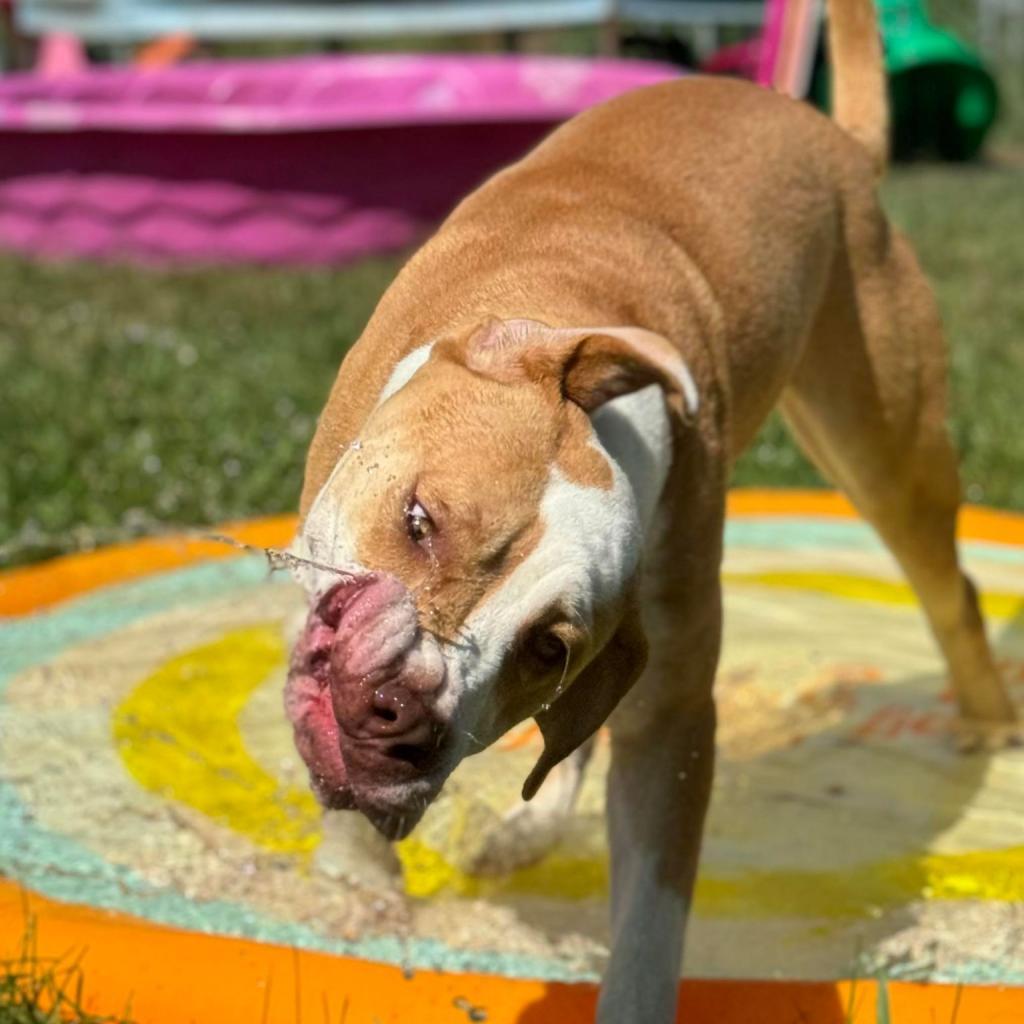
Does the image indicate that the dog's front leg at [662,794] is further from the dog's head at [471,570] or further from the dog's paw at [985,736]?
the dog's paw at [985,736]

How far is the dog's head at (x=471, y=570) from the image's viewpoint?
6.76 feet

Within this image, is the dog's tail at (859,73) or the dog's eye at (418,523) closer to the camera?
the dog's eye at (418,523)

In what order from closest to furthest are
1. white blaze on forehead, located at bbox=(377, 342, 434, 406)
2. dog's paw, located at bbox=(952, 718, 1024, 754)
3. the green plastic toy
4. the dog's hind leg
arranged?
white blaze on forehead, located at bbox=(377, 342, 434, 406), the dog's hind leg, dog's paw, located at bbox=(952, 718, 1024, 754), the green plastic toy

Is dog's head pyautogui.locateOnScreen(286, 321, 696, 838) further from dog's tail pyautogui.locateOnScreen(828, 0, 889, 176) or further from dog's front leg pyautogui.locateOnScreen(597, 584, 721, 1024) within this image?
dog's tail pyautogui.locateOnScreen(828, 0, 889, 176)

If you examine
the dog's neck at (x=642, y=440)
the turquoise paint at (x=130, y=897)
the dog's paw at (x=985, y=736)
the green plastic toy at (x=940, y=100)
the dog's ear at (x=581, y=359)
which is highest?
the dog's ear at (x=581, y=359)

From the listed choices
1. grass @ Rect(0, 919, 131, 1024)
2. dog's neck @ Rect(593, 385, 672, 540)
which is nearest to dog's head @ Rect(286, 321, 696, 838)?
dog's neck @ Rect(593, 385, 672, 540)

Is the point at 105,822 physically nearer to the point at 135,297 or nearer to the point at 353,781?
the point at 353,781

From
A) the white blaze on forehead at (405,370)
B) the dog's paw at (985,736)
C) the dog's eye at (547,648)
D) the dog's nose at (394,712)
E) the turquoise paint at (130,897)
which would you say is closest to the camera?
the dog's nose at (394,712)

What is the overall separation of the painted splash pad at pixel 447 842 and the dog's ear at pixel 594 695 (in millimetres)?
540

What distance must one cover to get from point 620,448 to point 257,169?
320 inches

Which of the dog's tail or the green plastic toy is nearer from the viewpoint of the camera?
the dog's tail

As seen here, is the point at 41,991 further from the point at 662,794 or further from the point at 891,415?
the point at 891,415

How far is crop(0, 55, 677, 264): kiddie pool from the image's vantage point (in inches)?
398

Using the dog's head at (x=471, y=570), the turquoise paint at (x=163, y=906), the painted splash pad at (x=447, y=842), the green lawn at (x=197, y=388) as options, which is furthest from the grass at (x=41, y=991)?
the green lawn at (x=197, y=388)
